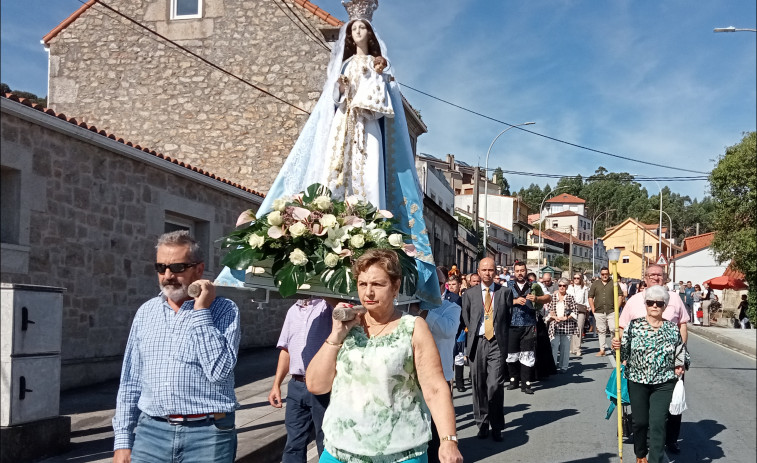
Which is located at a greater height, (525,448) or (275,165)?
(275,165)

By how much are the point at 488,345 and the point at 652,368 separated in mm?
2602

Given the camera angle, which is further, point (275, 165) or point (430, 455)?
point (275, 165)

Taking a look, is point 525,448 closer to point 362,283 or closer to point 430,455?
point 430,455

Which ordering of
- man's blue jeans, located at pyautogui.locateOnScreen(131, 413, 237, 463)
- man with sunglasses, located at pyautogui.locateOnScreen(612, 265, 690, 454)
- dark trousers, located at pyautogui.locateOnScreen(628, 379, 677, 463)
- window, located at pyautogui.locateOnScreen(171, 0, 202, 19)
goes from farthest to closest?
window, located at pyautogui.locateOnScreen(171, 0, 202, 19) < man with sunglasses, located at pyautogui.locateOnScreen(612, 265, 690, 454) < dark trousers, located at pyautogui.locateOnScreen(628, 379, 677, 463) < man's blue jeans, located at pyautogui.locateOnScreen(131, 413, 237, 463)

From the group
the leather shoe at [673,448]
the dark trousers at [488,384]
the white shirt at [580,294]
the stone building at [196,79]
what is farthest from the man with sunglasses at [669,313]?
the stone building at [196,79]

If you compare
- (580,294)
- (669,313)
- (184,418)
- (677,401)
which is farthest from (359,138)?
(580,294)

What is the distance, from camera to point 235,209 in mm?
15055

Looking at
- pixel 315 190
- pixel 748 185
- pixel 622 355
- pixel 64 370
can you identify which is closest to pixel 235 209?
pixel 64 370

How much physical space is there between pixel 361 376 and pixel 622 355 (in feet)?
13.2

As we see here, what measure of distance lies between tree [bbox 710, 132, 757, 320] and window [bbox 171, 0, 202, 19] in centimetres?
1921

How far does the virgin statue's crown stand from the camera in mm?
4621

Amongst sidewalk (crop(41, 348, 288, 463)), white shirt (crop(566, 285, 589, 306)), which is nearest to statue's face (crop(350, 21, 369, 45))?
sidewalk (crop(41, 348, 288, 463))

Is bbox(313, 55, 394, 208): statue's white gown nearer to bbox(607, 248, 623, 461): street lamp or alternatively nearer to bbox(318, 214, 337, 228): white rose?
bbox(318, 214, 337, 228): white rose

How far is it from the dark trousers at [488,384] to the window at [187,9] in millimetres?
14479
